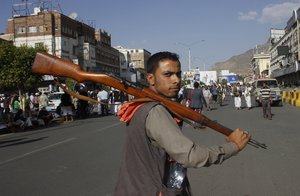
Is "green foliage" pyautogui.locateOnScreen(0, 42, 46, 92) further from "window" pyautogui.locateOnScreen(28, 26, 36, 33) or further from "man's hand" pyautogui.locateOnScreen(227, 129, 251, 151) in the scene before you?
"man's hand" pyautogui.locateOnScreen(227, 129, 251, 151)

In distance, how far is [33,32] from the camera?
6681cm

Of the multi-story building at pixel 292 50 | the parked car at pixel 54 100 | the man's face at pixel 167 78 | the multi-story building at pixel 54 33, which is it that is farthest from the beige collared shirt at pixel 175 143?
the multi-story building at pixel 292 50

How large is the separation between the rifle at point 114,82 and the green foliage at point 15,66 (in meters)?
36.3

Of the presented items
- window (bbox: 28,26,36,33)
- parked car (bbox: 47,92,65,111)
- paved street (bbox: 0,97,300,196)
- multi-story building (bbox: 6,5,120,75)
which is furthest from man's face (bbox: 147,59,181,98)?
window (bbox: 28,26,36,33)

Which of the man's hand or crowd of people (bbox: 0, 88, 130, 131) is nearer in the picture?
the man's hand

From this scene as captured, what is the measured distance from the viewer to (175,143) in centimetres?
201

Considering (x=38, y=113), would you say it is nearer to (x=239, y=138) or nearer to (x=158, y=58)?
(x=158, y=58)

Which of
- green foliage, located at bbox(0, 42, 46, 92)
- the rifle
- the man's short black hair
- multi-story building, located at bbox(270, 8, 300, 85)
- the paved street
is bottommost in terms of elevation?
the paved street

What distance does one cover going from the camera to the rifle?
2.21 m

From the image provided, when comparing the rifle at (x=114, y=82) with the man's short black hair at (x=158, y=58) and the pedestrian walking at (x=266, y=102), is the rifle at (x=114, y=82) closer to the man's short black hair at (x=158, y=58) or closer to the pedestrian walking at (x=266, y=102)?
the man's short black hair at (x=158, y=58)

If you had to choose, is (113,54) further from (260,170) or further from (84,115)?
(260,170)

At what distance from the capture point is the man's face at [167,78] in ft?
7.63

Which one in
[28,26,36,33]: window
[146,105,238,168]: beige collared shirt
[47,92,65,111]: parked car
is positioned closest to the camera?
[146,105,238,168]: beige collared shirt

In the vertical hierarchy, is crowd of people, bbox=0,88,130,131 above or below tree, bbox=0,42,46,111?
below
